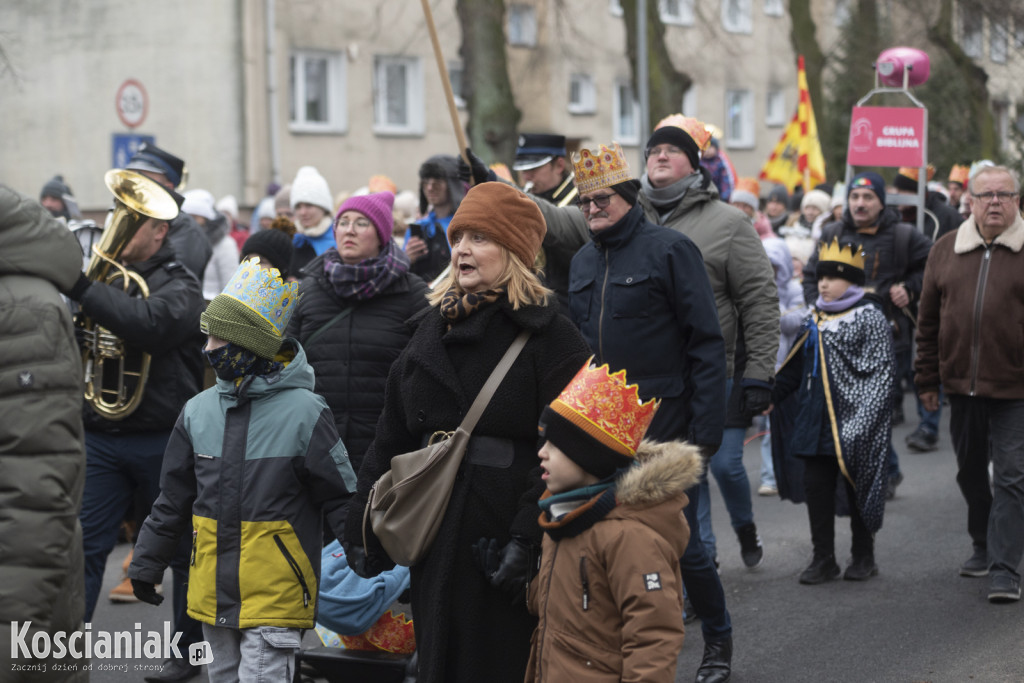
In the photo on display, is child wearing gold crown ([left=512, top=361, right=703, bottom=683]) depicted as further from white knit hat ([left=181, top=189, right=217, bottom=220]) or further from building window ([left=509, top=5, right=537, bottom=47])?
building window ([left=509, top=5, right=537, bottom=47])

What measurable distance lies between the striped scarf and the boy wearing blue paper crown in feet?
3.90

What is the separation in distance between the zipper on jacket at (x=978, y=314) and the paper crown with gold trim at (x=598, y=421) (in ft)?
12.4

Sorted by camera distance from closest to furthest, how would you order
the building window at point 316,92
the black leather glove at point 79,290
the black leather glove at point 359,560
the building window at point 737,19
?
1. the black leather glove at point 359,560
2. the black leather glove at point 79,290
3. the building window at point 316,92
4. the building window at point 737,19

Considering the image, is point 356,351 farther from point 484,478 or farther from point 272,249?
point 484,478

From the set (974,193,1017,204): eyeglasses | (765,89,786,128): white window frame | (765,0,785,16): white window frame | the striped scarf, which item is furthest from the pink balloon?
(765,0,785,16): white window frame

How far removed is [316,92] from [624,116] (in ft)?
32.8

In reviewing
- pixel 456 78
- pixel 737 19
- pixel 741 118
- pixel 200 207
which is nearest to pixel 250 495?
pixel 200 207

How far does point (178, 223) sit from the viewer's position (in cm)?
794

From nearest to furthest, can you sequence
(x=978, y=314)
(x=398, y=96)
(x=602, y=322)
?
1. (x=602, y=322)
2. (x=978, y=314)
3. (x=398, y=96)

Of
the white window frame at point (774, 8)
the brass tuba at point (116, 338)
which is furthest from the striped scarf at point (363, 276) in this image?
the white window frame at point (774, 8)

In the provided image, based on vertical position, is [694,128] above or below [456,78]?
below

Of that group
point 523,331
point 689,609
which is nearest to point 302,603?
point 523,331

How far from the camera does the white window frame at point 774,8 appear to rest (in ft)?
125

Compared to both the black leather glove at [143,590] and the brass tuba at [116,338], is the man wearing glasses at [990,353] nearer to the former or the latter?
the brass tuba at [116,338]
